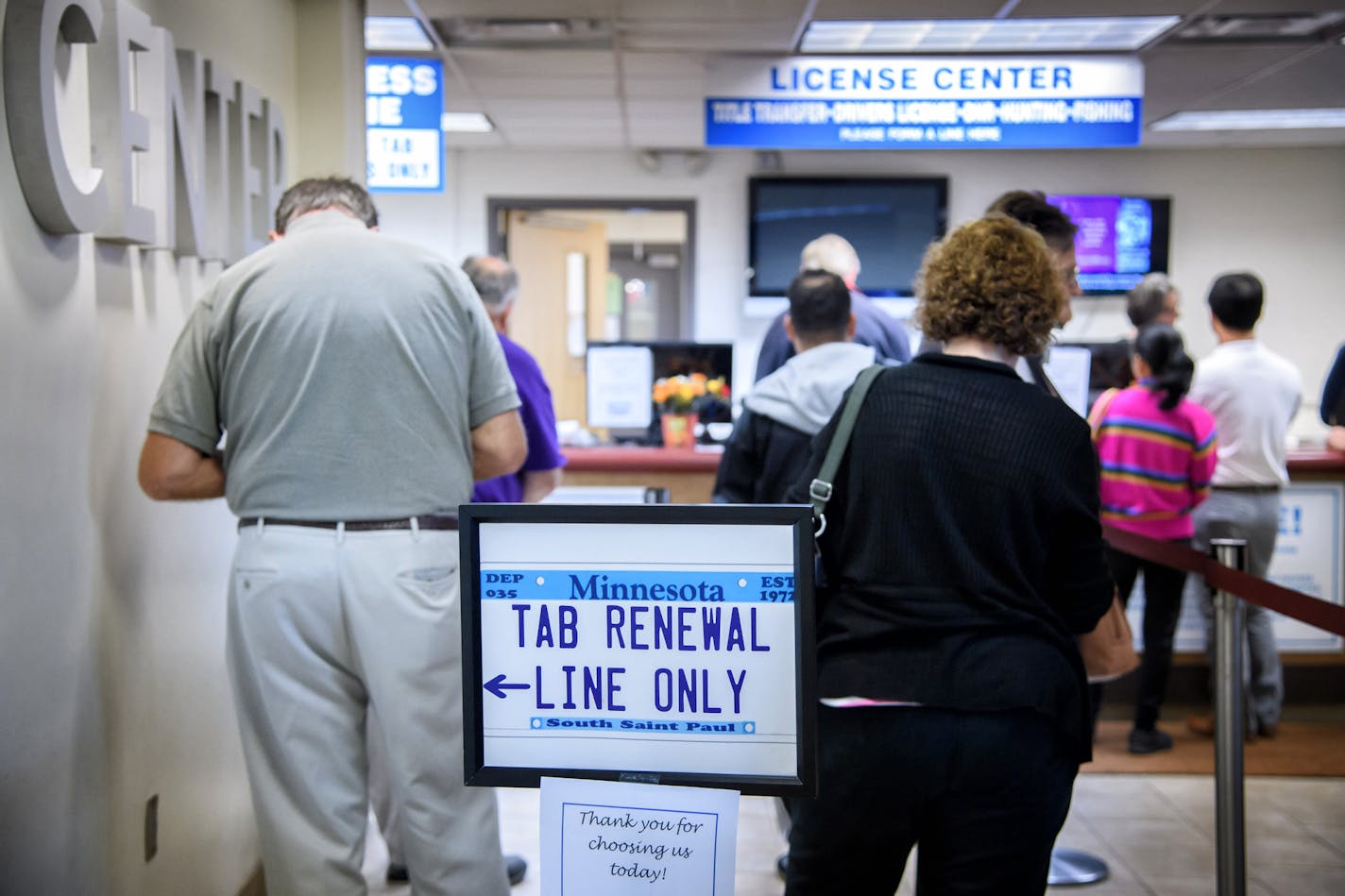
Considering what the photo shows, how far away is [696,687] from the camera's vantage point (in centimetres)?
→ 136

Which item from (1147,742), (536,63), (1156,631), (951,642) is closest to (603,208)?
(536,63)

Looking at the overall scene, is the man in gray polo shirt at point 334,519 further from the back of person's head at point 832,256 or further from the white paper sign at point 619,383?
the white paper sign at point 619,383

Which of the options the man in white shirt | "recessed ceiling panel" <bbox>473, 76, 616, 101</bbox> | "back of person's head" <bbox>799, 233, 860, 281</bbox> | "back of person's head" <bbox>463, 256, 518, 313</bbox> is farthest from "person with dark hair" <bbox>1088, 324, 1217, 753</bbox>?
"recessed ceiling panel" <bbox>473, 76, 616, 101</bbox>

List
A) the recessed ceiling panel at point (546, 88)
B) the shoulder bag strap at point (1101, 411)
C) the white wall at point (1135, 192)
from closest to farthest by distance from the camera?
the shoulder bag strap at point (1101, 411) → the recessed ceiling panel at point (546, 88) → the white wall at point (1135, 192)

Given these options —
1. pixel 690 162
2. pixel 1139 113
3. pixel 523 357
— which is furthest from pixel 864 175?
pixel 523 357

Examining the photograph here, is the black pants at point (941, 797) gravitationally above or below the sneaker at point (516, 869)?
above

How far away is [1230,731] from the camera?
2.50 metres

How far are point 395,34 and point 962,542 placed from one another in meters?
4.32

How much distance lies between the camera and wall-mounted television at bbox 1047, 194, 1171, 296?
302 inches

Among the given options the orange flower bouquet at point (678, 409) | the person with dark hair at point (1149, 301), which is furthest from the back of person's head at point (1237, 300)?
the orange flower bouquet at point (678, 409)

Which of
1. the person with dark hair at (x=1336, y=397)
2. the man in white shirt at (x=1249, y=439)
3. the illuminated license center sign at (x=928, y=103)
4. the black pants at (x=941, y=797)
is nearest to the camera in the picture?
the black pants at (x=941, y=797)

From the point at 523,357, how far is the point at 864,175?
507 cm

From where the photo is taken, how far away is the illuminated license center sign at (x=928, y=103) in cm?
482

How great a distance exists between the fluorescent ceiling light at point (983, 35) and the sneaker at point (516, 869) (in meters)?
3.36
